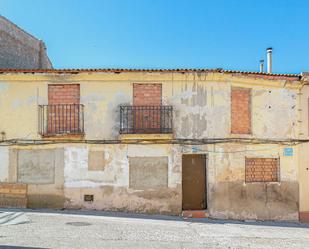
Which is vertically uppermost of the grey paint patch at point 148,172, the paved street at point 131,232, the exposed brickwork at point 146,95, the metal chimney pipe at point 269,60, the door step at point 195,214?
the metal chimney pipe at point 269,60

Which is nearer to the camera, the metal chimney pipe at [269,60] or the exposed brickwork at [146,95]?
the exposed brickwork at [146,95]

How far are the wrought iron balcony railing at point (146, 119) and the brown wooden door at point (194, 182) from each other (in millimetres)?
1483

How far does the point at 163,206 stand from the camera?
13.3 metres

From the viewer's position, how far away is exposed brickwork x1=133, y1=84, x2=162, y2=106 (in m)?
13.6

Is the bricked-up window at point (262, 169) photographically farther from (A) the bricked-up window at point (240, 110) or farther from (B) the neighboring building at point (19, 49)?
(B) the neighboring building at point (19, 49)

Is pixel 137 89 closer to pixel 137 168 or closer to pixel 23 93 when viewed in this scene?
pixel 137 168

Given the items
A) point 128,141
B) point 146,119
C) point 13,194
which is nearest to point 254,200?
point 146,119

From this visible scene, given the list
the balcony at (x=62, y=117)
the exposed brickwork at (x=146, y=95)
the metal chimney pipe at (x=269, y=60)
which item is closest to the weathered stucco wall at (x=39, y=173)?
the balcony at (x=62, y=117)

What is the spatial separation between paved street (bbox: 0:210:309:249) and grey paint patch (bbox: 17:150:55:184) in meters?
1.32

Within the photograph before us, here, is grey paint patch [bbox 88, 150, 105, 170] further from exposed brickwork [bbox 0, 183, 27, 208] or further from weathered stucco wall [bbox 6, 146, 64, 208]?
exposed brickwork [bbox 0, 183, 27, 208]

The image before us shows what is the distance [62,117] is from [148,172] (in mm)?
3682

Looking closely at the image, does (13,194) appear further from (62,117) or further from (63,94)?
(63,94)

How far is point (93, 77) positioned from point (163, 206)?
5.29 metres

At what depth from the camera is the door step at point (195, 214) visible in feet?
44.0
